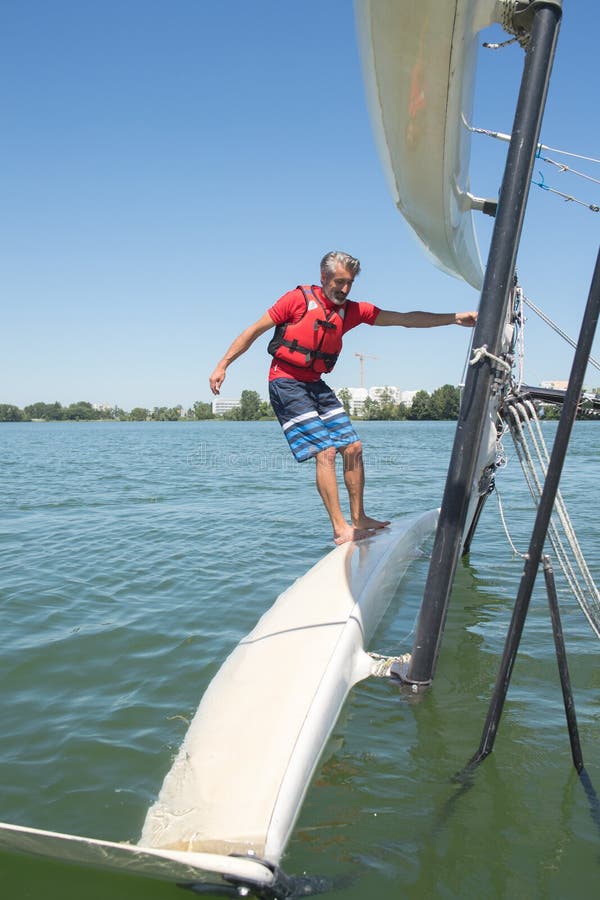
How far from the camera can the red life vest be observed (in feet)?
16.4

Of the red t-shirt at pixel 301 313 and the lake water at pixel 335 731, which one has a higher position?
the red t-shirt at pixel 301 313

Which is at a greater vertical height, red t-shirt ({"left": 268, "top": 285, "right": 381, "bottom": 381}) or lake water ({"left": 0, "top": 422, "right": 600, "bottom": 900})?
red t-shirt ({"left": 268, "top": 285, "right": 381, "bottom": 381})

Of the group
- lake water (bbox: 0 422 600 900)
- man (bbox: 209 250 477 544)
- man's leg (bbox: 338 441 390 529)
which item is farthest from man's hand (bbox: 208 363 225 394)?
lake water (bbox: 0 422 600 900)

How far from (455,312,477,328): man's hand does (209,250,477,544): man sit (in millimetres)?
229

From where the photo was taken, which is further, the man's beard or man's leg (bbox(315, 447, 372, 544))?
man's leg (bbox(315, 447, 372, 544))

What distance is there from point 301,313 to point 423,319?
88cm

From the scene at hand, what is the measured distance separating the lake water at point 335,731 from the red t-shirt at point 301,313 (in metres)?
2.01

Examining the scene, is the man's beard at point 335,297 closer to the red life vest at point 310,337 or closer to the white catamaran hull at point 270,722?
the red life vest at point 310,337

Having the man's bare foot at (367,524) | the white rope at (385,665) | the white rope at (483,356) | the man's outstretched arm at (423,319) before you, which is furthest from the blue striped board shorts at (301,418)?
the white rope at (483,356)

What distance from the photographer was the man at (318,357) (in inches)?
189

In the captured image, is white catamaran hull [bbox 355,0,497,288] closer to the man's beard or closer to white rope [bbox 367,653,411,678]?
the man's beard

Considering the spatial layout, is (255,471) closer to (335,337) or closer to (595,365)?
(335,337)

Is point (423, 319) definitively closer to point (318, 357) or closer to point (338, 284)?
point (338, 284)

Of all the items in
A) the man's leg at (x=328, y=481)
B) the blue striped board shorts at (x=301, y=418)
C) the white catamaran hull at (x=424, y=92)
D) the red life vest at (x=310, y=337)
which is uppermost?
the white catamaran hull at (x=424, y=92)
